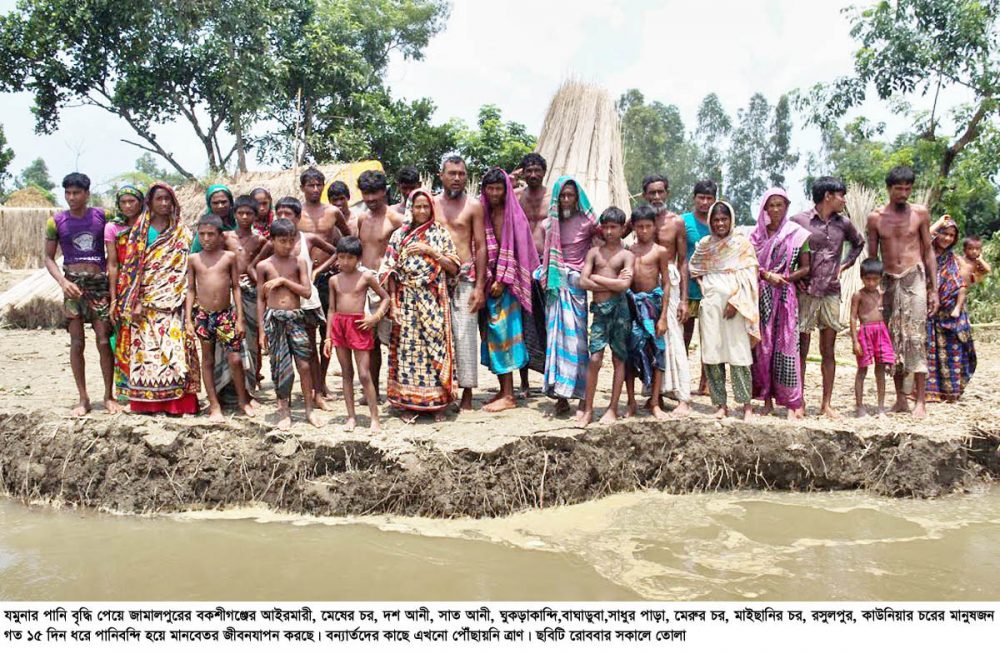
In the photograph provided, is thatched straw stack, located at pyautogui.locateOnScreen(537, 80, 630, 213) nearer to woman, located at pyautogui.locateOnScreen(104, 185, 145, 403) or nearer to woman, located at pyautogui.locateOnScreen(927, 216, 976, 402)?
woman, located at pyautogui.locateOnScreen(927, 216, 976, 402)

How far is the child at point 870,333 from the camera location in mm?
5266

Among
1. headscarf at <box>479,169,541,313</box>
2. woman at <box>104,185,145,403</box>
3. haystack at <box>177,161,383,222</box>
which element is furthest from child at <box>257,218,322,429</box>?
haystack at <box>177,161,383,222</box>

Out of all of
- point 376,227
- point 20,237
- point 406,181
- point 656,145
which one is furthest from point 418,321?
point 656,145

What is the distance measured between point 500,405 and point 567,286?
1004mm

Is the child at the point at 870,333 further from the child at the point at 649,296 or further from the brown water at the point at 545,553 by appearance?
the child at the point at 649,296

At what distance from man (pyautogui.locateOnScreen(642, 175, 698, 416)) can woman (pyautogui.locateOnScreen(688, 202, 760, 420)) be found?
164 millimetres

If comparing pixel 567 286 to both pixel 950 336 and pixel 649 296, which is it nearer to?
pixel 649 296

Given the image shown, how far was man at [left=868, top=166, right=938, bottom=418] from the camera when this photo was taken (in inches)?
210

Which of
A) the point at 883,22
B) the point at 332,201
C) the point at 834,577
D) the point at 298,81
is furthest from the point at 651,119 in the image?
the point at 834,577

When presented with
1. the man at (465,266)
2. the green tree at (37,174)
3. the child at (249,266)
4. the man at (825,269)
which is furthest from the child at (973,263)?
the green tree at (37,174)

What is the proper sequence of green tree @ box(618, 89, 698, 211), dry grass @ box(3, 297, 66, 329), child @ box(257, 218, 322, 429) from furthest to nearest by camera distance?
green tree @ box(618, 89, 698, 211) → dry grass @ box(3, 297, 66, 329) → child @ box(257, 218, 322, 429)

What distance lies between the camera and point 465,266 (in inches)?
203

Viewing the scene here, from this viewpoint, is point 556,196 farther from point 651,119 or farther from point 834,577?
point 651,119

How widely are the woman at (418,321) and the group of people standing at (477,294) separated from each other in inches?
0.4
